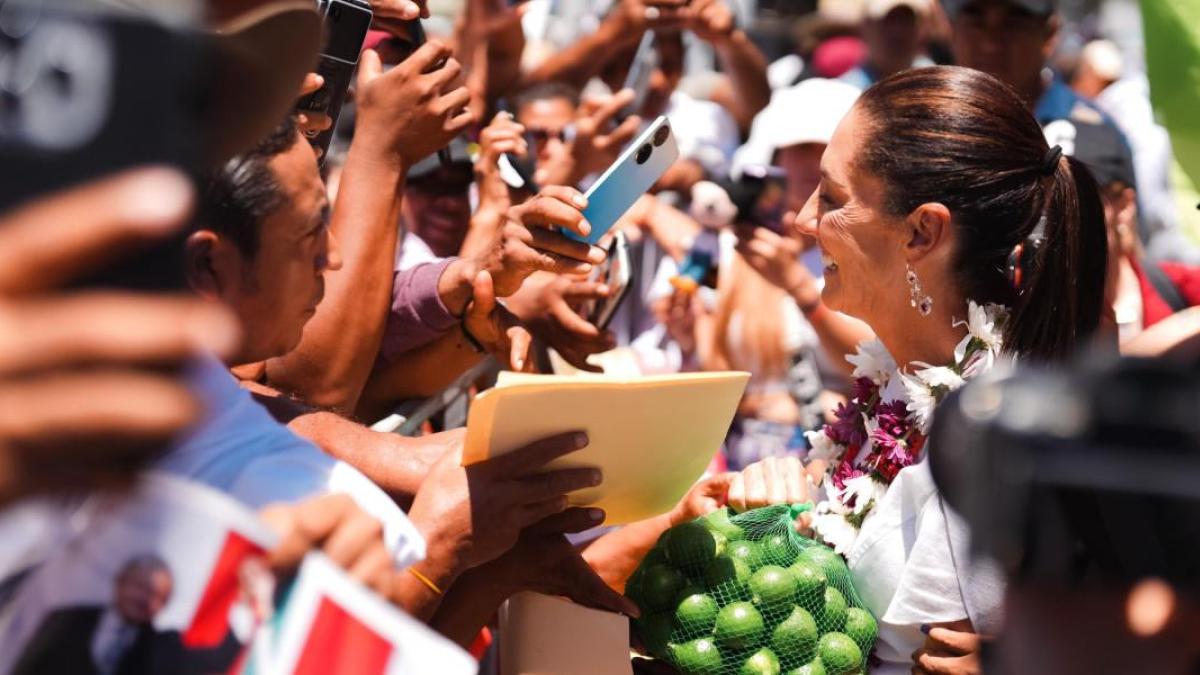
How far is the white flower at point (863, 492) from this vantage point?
256 centimetres

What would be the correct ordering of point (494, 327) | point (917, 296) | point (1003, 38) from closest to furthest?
point (917, 296)
point (494, 327)
point (1003, 38)

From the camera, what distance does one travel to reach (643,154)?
2.79 metres

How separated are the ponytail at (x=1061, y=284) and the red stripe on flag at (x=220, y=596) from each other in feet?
5.07

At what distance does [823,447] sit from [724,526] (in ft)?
1.43

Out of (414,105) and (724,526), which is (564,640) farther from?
(414,105)

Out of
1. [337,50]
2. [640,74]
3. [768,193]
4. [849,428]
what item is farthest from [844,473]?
[640,74]

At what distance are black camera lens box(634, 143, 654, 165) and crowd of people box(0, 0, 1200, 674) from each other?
145mm

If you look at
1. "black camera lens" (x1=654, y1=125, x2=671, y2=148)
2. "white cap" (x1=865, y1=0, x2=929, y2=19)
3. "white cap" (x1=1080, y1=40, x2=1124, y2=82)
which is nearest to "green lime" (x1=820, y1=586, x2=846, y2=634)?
"black camera lens" (x1=654, y1=125, x2=671, y2=148)

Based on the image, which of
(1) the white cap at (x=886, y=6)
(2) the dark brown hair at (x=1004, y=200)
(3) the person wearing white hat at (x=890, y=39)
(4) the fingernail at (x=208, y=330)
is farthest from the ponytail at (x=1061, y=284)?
(1) the white cap at (x=886, y=6)

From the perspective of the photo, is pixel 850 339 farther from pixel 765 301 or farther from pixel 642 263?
pixel 642 263

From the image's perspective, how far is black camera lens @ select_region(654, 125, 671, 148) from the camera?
2.81m

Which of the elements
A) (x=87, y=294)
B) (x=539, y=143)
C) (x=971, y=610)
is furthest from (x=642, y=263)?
(x=87, y=294)

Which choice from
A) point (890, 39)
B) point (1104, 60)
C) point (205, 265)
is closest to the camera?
point (205, 265)

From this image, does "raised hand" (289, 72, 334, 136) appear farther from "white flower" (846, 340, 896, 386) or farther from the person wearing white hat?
the person wearing white hat
